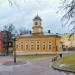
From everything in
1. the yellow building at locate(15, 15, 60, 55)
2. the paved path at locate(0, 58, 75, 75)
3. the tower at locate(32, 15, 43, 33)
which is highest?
the tower at locate(32, 15, 43, 33)

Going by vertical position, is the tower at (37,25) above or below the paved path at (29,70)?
above

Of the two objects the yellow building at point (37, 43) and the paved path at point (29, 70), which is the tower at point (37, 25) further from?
the paved path at point (29, 70)

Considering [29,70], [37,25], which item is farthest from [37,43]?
[29,70]

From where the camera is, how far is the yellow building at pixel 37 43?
60.7 meters

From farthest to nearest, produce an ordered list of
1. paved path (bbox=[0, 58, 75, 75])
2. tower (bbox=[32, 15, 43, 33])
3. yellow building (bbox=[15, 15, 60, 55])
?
tower (bbox=[32, 15, 43, 33]) < yellow building (bbox=[15, 15, 60, 55]) < paved path (bbox=[0, 58, 75, 75])

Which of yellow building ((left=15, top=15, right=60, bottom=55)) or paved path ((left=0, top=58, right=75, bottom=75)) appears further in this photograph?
yellow building ((left=15, top=15, right=60, bottom=55))

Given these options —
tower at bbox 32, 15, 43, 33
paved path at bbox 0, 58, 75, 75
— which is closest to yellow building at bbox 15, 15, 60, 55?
tower at bbox 32, 15, 43, 33

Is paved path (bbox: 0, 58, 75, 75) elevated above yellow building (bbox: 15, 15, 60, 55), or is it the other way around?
yellow building (bbox: 15, 15, 60, 55)

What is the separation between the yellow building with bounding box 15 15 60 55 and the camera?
60.7 metres

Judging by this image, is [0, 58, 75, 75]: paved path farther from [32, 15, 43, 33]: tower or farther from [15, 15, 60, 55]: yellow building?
[32, 15, 43, 33]: tower

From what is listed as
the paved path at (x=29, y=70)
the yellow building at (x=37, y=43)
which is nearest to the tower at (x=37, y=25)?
the yellow building at (x=37, y=43)

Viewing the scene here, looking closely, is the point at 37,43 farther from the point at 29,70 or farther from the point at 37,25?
the point at 29,70

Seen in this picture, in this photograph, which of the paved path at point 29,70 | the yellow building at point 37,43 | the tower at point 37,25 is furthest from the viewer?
the tower at point 37,25

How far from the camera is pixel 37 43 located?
61.9 metres
